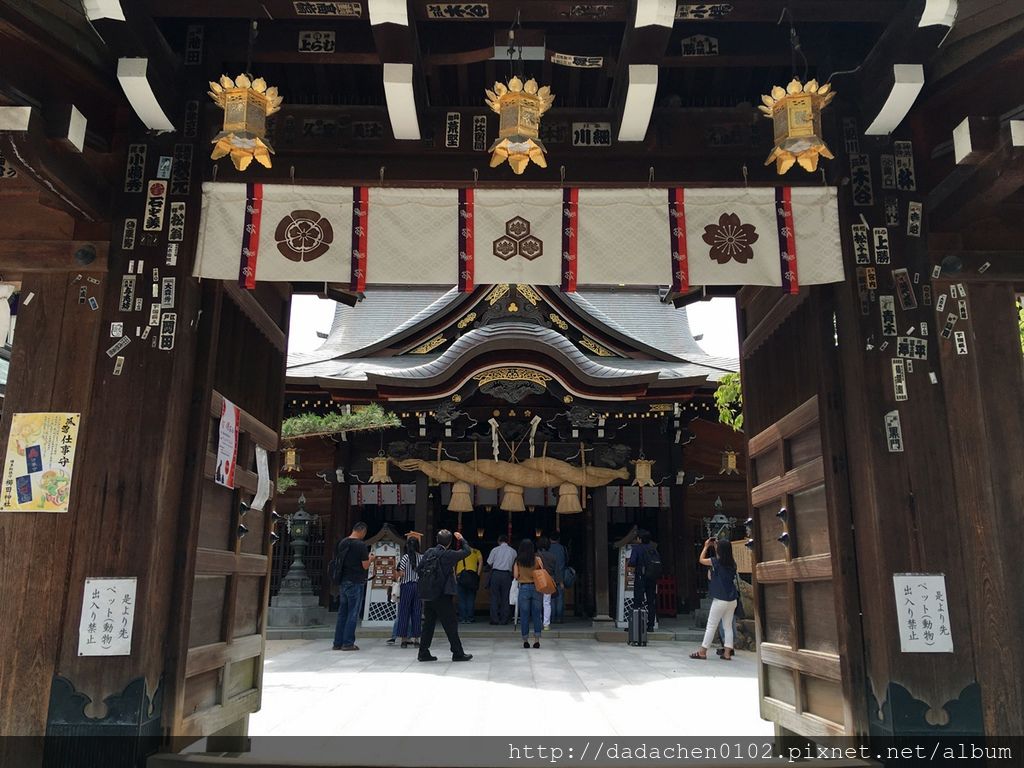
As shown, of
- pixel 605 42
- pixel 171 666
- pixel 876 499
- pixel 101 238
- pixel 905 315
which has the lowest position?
pixel 171 666

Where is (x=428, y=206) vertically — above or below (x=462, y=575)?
above

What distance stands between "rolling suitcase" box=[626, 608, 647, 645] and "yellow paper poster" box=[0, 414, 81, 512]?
1041 centimetres

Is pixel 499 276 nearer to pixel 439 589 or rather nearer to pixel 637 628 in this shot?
pixel 439 589

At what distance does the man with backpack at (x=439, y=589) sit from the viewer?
9.98m

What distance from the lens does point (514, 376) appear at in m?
14.7

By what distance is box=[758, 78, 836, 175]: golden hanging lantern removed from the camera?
4477mm

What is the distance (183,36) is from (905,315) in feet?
16.1

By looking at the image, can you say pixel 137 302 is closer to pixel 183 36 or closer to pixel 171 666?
pixel 183 36

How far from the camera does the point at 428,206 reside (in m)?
5.16

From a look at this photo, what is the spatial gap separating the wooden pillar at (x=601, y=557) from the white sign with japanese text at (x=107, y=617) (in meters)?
11.6

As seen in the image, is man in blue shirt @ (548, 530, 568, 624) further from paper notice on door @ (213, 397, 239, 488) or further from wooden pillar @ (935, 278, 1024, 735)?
wooden pillar @ (935, 278, 1024, 735)

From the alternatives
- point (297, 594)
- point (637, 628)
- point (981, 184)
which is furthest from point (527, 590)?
point (981, 184)

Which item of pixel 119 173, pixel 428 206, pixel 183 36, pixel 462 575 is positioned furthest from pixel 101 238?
pixel 462 575

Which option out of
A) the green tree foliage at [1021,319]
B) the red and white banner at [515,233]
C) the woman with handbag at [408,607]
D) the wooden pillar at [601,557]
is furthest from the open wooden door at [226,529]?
the wooden pillar at [601,557]
